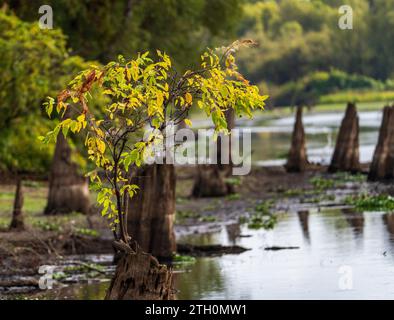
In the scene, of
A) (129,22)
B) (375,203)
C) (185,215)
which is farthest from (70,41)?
(375,203)

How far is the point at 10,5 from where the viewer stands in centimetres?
4966

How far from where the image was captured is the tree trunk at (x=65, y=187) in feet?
112

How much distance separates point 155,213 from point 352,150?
22580 mm

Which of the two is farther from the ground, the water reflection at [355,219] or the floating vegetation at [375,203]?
the floating vegetation at [375,203]

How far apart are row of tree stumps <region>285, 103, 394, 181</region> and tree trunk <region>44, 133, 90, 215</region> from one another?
43.7 feet

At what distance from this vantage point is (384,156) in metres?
44.4

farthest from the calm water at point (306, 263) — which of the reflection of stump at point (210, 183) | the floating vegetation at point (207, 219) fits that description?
the reflection of stump at point (210, 183)

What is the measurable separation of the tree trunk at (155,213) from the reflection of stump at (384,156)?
59.8 feet

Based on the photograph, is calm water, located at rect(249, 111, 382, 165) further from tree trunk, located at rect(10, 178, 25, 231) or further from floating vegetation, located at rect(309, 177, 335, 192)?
tree trunk, located at rect(10, 178, 25, 231)

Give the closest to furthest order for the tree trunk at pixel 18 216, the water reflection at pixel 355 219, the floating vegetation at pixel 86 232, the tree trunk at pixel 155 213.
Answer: the tree trunk at pixel 155 213 → the tree trunk at pixel 18 216 → the floating vegetation at pixel 86 232 → the water reflection at pixel 355 219

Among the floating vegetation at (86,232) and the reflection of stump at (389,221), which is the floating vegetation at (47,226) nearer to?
the floating vegetation at (86,232)

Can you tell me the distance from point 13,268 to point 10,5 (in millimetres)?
25966

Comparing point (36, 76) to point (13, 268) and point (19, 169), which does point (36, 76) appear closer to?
point (19, 169)
